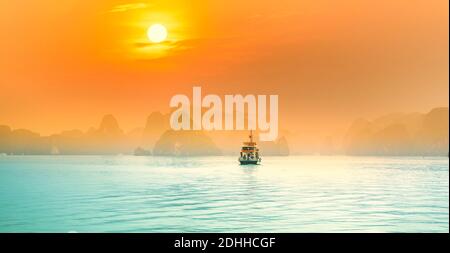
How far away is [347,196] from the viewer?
37.8 meters

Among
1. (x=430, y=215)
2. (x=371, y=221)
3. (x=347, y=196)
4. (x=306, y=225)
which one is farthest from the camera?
(x=347, y=196)

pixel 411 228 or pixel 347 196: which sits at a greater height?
pixel 347 196
